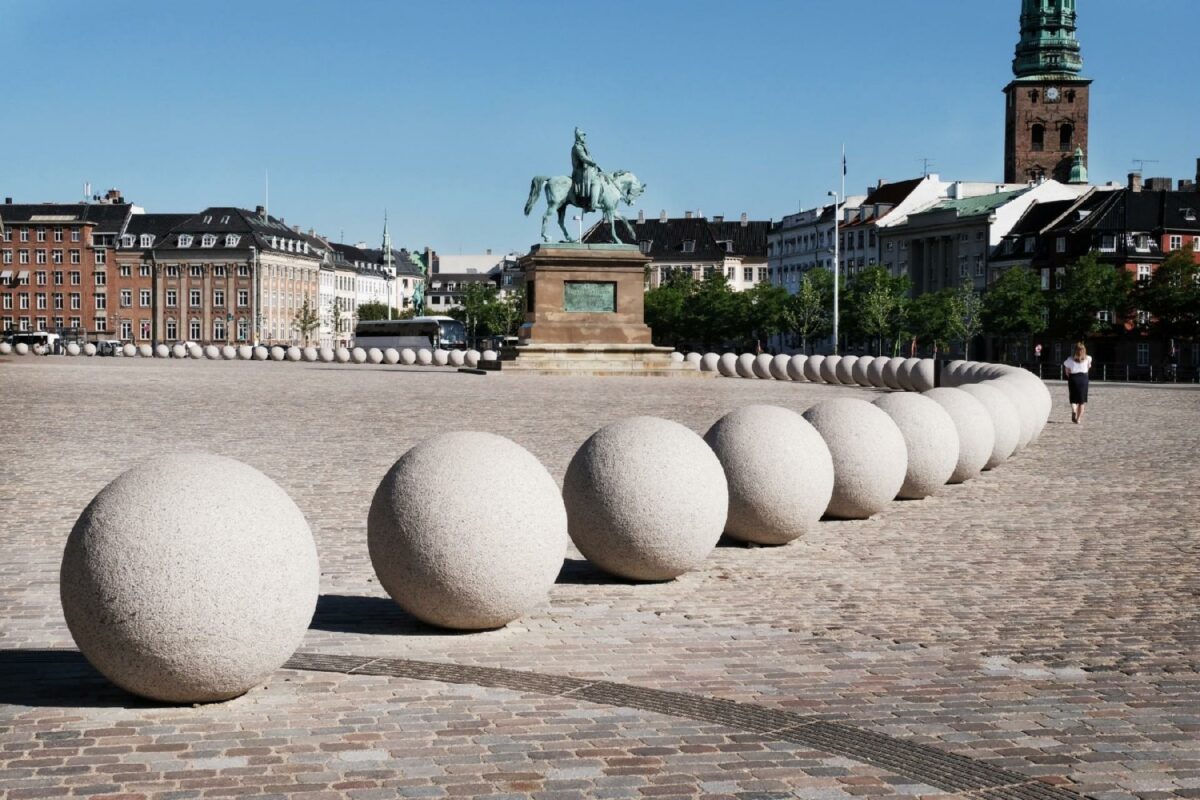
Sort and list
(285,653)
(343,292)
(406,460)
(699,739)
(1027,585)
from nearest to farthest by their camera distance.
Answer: (699,739)
(285,653)
(406,460)
(1027,585)
(343,292)

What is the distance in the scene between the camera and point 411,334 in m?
101

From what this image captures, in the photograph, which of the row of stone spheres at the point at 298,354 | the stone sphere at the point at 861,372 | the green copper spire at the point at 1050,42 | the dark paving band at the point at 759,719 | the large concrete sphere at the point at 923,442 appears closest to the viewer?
the dark paving band at the point at 759,719

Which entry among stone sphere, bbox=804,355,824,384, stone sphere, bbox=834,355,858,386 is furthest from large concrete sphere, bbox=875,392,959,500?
stone sphere, bbox=804,355,824,384

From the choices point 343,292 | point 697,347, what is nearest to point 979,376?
point 697,347

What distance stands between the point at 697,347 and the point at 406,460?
124497 mm

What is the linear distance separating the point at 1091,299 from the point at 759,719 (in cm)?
8527

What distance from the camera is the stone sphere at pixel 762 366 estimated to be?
54.8m

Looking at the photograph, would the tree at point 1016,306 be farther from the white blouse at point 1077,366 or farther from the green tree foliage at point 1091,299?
the white blouse at point 1077,366

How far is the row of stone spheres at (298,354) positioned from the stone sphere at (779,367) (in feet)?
39.6

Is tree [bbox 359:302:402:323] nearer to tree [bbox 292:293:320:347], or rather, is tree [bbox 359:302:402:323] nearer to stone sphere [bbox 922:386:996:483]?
tree [bbox 292:293:320:347]

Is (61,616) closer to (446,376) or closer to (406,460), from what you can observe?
(406,460)

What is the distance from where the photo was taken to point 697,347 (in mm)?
133250

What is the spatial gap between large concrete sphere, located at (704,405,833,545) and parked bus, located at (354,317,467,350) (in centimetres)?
8706

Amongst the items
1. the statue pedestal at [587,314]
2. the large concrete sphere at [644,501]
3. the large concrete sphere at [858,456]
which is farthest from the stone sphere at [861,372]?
the large concrete sphere at [644,501]
